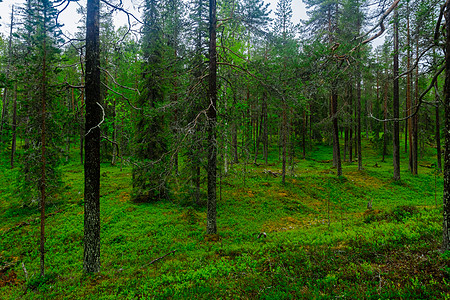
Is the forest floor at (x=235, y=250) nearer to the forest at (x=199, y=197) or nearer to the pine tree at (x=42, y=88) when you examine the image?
the forest at (x=199, y=197)

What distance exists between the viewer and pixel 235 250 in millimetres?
7859

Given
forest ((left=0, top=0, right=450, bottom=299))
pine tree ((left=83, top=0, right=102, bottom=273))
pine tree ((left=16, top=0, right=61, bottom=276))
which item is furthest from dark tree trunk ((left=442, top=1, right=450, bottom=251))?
pine tree ((left=16, top=0, right=61, bottom=276))

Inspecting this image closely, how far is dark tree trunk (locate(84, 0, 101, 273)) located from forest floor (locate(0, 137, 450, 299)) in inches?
33.8

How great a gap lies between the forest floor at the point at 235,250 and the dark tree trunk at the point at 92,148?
858 millimetres

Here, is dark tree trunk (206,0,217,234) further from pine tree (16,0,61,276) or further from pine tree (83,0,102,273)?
pine tree (16,0,61,276)

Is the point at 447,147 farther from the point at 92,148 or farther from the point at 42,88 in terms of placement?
the point at 42,88

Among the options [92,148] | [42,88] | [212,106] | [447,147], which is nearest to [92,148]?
[92,148]

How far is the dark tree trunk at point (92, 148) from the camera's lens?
6629 mm

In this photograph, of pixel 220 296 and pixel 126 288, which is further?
pixel 126 288

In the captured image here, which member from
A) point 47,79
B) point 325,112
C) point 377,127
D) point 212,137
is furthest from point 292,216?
point 325,112

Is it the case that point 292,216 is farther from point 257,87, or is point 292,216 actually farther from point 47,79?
point 47,79

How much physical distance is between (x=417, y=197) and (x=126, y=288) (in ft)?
68.0

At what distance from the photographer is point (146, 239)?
33.2 feet

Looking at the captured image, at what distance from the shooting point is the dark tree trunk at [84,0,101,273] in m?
6.63
